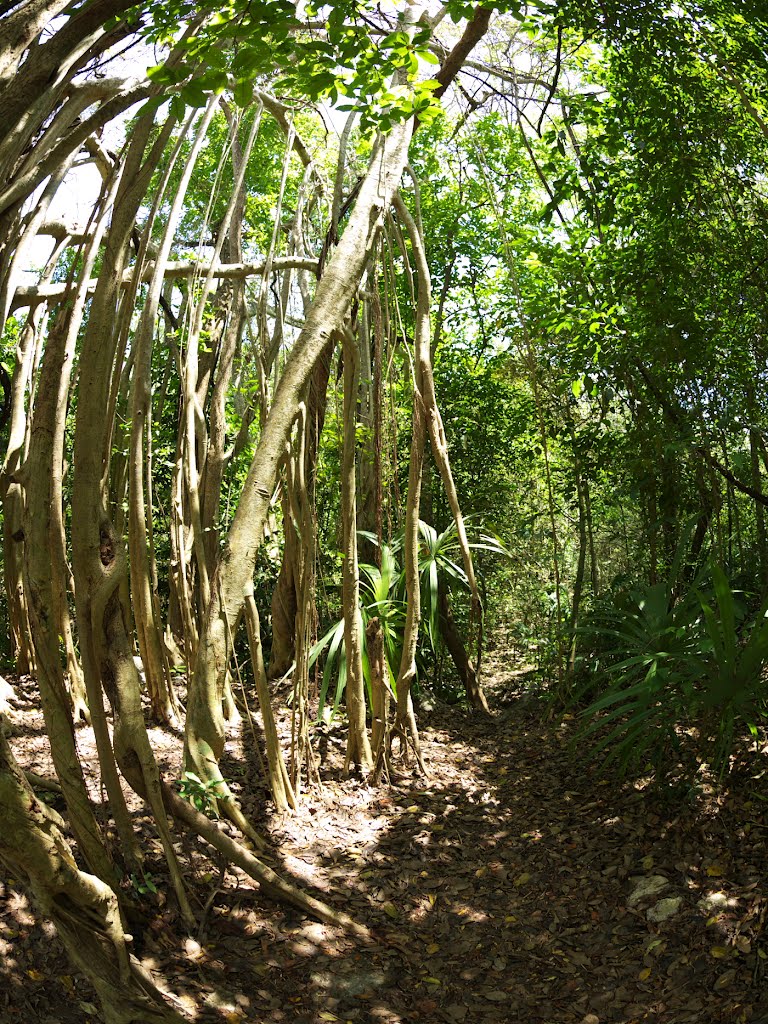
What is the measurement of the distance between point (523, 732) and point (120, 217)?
11.3 ft

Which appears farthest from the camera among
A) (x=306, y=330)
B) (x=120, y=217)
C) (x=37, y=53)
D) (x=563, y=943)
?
(x=306, y=330)

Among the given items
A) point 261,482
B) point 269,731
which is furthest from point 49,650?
point 269,731

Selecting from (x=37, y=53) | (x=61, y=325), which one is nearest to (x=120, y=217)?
(x=61, y=325)

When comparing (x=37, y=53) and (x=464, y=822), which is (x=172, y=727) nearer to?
(x=464, y=822)

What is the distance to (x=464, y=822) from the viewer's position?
3.75 metres

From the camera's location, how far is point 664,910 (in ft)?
9.31

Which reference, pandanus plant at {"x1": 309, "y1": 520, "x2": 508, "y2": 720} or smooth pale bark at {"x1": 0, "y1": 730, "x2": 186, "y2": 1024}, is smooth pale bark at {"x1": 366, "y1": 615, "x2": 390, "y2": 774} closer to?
pandanus plant at {"x1": 309, "y1": 520, "x2": 508, "y2": 720}

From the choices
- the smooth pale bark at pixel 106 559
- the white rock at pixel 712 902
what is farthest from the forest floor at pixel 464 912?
the smooth pale bark at pixel 106 559

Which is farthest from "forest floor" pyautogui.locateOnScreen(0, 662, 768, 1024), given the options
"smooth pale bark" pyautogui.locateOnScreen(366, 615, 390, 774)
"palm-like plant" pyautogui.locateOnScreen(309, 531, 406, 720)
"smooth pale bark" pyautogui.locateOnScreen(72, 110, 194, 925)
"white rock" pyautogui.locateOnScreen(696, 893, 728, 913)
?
"palm-like plant" pyautogui.locateOnScreen(309, 531, 406, 720)

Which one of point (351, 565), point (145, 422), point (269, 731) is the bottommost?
point (269, 731)

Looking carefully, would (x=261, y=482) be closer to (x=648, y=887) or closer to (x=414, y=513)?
(x=414, y=513)

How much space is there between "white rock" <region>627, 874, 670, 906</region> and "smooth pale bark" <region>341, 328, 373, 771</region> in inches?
54.0

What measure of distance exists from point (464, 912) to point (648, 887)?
65 centimetres

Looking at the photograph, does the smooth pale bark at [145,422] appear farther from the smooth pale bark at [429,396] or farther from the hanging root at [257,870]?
the hanging root at [257,870]
